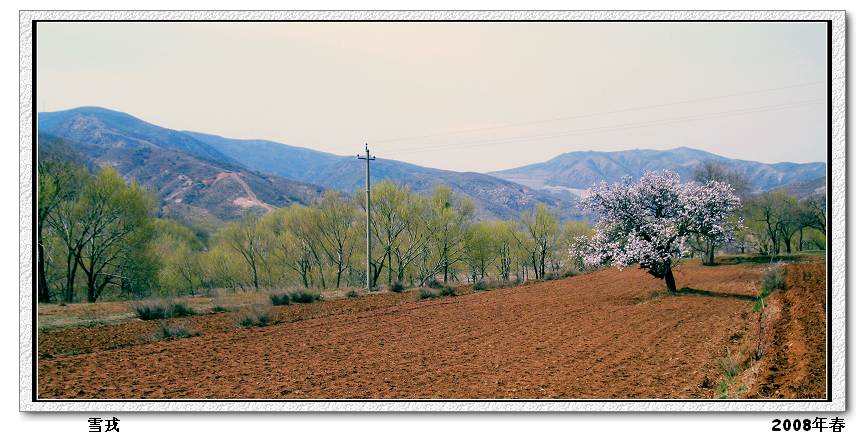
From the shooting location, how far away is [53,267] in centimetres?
2514

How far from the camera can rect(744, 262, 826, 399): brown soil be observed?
573 cm

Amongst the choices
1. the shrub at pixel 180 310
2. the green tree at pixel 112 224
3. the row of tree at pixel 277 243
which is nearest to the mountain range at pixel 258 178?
the row of tree at pixel 277 243

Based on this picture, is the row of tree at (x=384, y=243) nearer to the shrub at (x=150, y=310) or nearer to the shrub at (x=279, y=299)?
the shrub at (x=279, y=299)

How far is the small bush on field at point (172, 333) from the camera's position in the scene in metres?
10.7

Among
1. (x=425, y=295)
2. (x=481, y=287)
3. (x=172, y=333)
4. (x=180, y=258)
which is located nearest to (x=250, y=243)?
(x=180, y=258)

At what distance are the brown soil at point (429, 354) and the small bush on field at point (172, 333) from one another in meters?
0.42

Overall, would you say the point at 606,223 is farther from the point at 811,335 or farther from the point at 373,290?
the point at 373,290

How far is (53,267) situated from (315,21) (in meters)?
25.4

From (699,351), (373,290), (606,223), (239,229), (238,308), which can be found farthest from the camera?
(239,229)

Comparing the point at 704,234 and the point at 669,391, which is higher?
the point at 704,234

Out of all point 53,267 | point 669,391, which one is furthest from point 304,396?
point 53,267

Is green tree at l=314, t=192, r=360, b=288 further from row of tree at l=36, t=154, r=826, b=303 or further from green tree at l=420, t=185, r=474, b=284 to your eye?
green tree at l=420, t=185, r=474, b=284

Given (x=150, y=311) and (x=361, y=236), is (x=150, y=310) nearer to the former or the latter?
(x=150, y=311)

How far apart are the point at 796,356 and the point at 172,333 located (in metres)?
10.7
